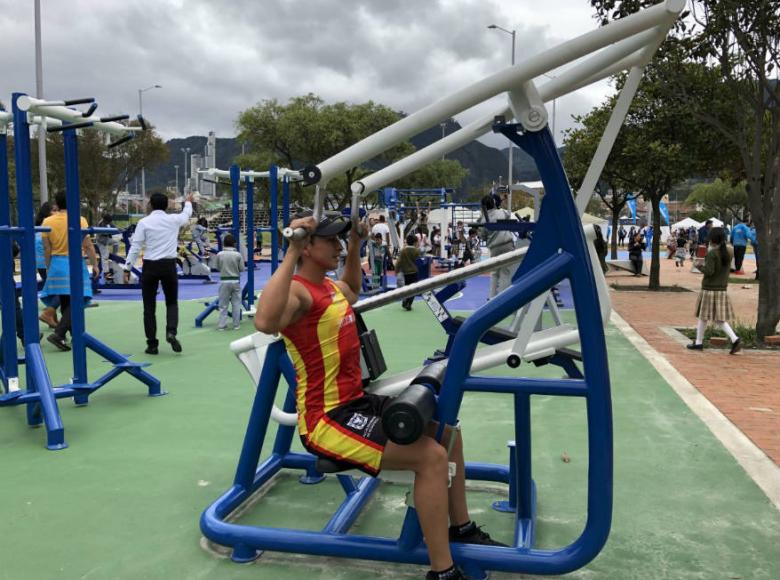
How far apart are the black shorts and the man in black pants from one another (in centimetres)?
472

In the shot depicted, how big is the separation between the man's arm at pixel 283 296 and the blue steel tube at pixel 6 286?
116 inches

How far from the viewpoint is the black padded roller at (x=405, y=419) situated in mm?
2236

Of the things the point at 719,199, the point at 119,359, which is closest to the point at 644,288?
the point at 119,359

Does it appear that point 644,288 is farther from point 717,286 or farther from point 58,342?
point 58,342

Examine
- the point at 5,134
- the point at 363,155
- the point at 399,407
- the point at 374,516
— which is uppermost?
the point at 5,134

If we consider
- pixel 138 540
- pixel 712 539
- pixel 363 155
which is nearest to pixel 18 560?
pixel 138 540

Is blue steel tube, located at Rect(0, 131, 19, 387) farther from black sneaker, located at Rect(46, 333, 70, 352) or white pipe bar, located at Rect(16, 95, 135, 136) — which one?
black sneaker, located at Rect(46, 333, 70, 352)

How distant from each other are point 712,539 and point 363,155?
2.23 meters

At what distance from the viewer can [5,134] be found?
4.71 metres

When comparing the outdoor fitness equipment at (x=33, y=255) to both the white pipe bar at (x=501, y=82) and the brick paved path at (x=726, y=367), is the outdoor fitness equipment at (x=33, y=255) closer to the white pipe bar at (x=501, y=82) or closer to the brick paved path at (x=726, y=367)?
the white pipe bar at (x=501, y=82)

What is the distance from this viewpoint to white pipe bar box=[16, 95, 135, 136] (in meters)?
4.29

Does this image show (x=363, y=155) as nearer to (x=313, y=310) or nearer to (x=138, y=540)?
(x=313, y=310)

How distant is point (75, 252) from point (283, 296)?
2.97m

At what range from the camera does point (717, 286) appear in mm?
7395
